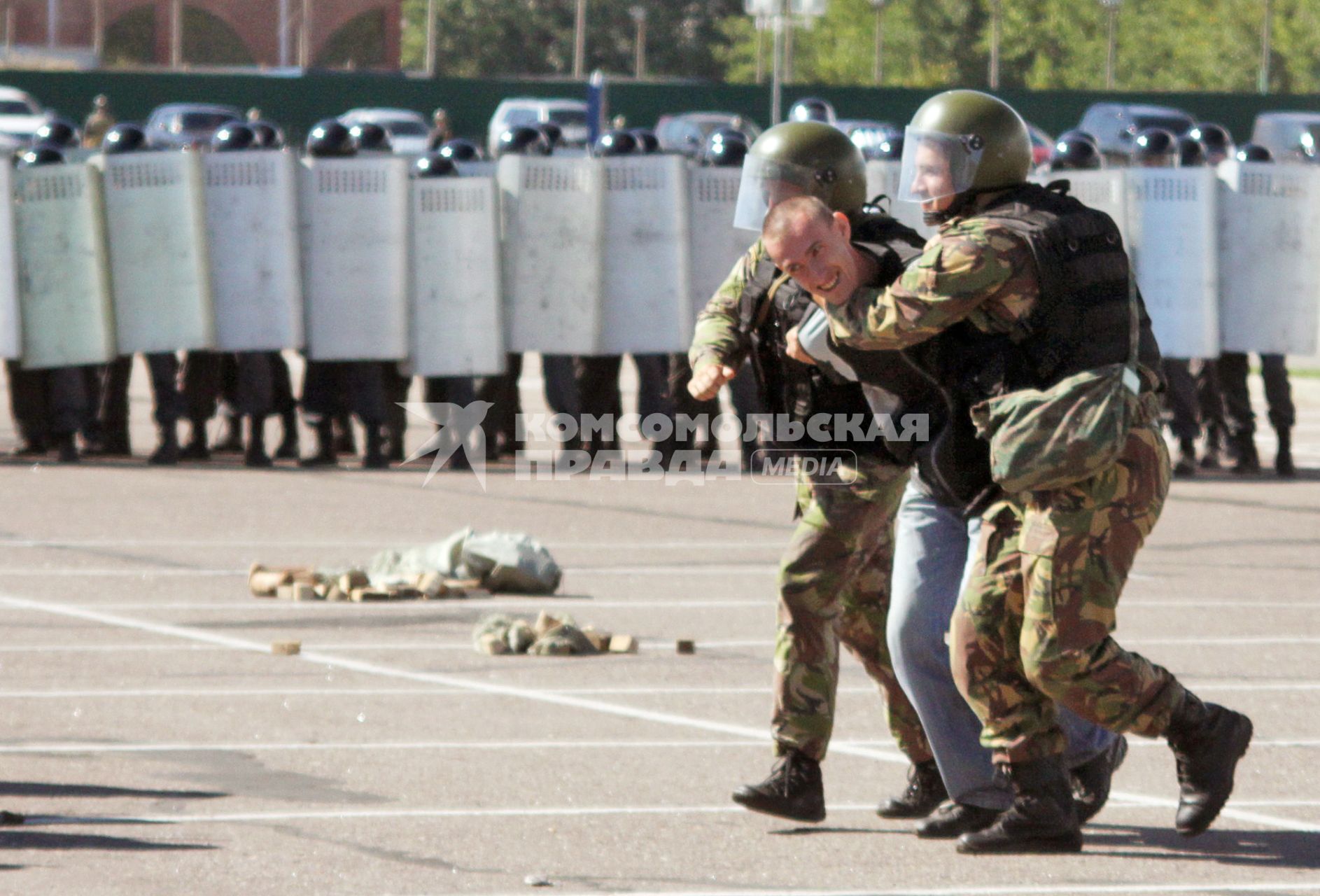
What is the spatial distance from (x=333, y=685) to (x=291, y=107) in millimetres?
37798

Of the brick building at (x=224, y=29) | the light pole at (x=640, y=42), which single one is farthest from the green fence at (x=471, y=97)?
the light pole at (x=640, y=42)

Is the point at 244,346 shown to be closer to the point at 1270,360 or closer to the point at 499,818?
the point at 1270,360

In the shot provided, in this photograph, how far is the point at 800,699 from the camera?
236 inches

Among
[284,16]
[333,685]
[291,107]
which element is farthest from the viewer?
[284,16]

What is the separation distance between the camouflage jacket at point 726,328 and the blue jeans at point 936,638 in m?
0.58

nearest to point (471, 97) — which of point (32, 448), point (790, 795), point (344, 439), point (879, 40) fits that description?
point (879, 40)

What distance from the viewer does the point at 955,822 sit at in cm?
593

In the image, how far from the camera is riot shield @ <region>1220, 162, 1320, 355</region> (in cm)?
1546

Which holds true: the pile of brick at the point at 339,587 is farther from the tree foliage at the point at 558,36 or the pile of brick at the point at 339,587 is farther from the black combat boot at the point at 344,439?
the tree foliage at the point at 558,36

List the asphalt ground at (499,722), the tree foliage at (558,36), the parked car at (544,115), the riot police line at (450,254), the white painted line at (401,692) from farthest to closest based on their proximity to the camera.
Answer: the tree foliage at (558,36) < the parked car at (544,115) < the riot police line at (450,254) < the white painted line at (401,692) < the asphalt ground at (499,722)

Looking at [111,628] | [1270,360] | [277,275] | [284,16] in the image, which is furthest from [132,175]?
A: [284,16]

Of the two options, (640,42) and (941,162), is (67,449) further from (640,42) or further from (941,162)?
(640,42)

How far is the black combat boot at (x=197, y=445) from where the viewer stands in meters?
15.4

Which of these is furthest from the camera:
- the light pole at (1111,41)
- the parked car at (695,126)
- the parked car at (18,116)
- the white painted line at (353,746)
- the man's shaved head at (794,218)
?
the light pole at (1111,41)
